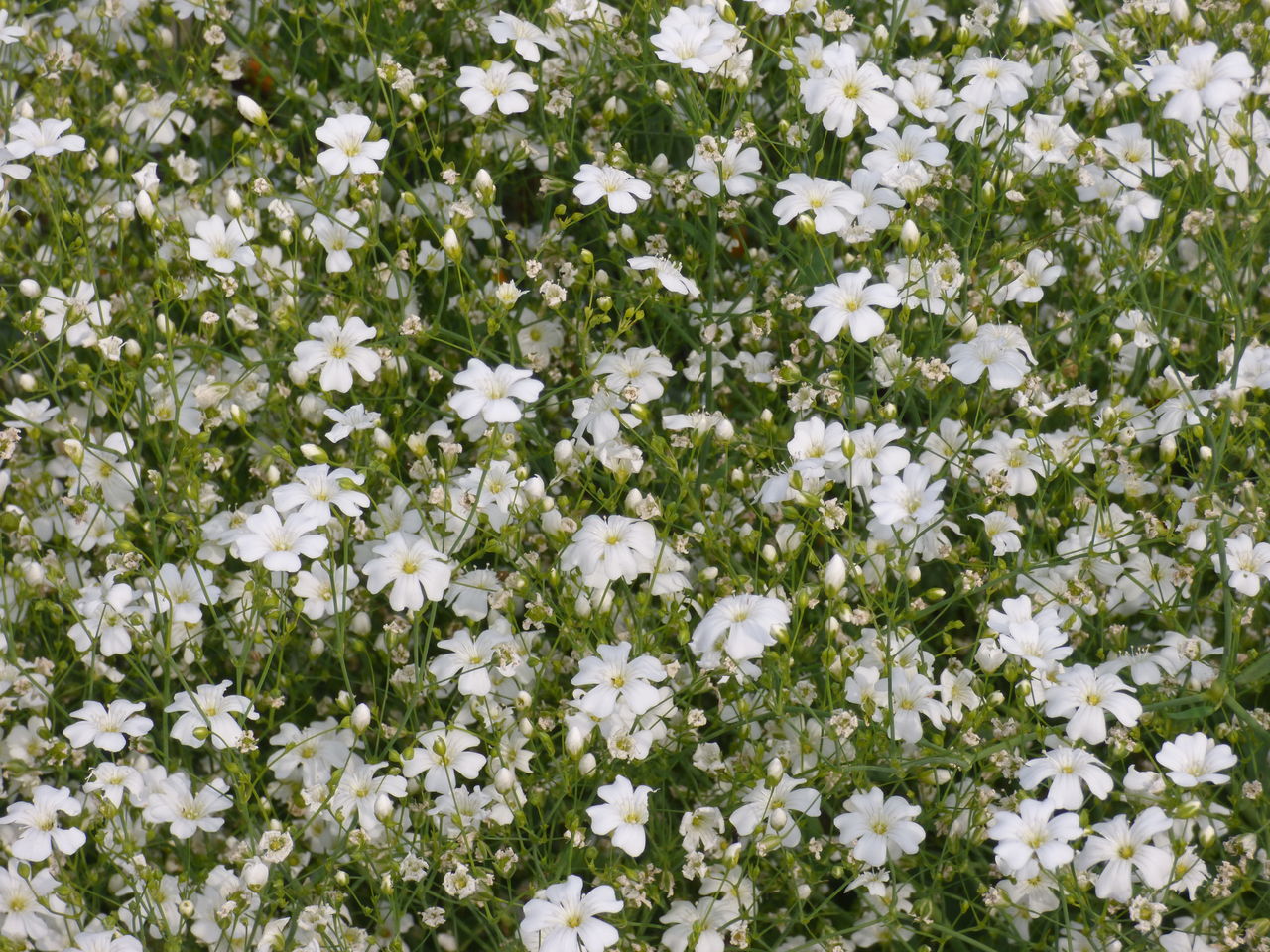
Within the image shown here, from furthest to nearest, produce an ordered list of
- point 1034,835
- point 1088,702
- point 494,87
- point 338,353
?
point 494,87 → point 338,353 → point 1088,702 → point 1034,835

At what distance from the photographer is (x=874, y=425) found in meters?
2.72

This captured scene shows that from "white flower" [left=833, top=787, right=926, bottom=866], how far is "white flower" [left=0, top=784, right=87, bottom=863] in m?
1.33

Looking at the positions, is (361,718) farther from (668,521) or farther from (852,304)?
(852,304)

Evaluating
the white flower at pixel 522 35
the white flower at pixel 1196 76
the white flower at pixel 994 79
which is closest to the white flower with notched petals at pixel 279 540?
the white flower at pixel 522 35

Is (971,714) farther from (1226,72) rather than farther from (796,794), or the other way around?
(1226,72)

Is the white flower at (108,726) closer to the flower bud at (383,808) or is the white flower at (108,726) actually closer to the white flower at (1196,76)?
the flower bud at (383,808)

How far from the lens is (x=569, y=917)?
2.26 metres

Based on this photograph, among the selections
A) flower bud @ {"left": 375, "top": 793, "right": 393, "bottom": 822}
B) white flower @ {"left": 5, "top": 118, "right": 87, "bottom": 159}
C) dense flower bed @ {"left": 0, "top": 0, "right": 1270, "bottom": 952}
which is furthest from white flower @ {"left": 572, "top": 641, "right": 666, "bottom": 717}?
white flower @ {"left": 5, "top": 118, "right": 87, "bottom": 159}

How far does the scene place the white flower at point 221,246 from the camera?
2773 millimetres

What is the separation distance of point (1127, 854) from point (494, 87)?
191cm

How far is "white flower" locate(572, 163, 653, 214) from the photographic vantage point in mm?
2705

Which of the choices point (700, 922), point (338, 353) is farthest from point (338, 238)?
point (700, 922)

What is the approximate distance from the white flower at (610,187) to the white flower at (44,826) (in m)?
1.47

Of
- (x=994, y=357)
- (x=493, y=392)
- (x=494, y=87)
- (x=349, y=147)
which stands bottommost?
(x=493, y=392)
